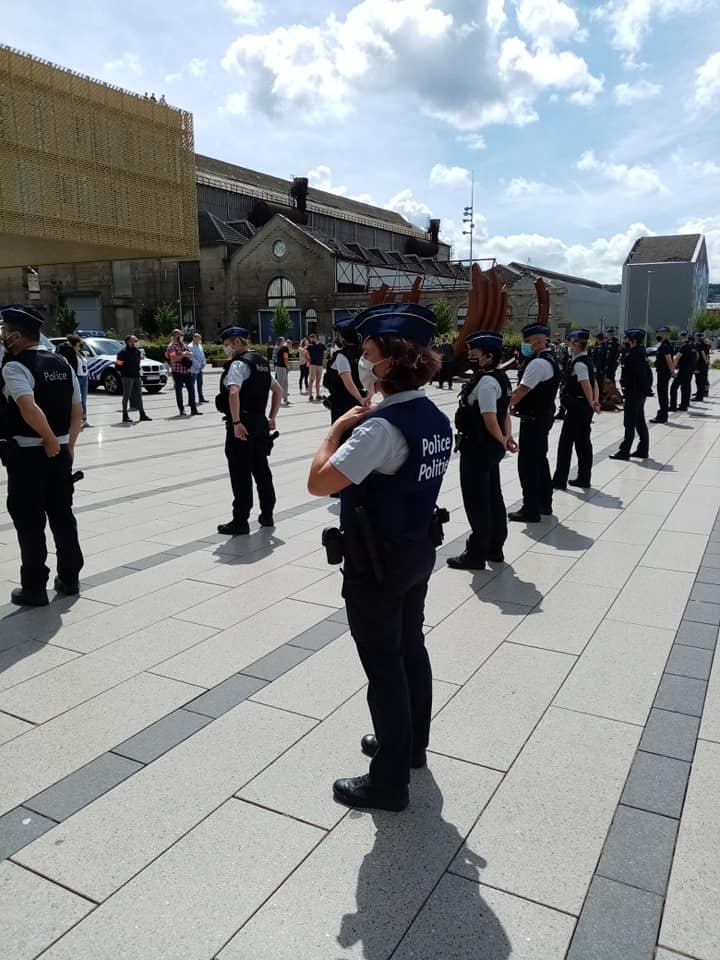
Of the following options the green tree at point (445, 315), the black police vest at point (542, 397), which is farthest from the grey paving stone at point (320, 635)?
the green tree at point (445, 315)

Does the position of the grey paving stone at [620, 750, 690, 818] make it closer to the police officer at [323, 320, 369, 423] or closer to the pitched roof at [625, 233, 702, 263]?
the police officer at [323, 320, 369, 423]

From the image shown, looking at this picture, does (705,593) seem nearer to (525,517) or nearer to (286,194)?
(525,517)

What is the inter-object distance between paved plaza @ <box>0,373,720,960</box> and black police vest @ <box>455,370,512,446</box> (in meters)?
1.02

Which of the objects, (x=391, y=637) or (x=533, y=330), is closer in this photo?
(x=391, y=637)

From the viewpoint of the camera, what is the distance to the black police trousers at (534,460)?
22.2 ft

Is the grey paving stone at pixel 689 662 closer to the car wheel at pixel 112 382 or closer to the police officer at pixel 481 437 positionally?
the police officer at pixel 481 437

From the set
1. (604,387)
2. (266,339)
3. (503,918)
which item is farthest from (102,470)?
(266,339)

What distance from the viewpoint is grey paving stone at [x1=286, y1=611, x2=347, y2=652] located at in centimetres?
404

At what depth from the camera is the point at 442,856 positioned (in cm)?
239

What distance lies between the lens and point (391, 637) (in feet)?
8.13

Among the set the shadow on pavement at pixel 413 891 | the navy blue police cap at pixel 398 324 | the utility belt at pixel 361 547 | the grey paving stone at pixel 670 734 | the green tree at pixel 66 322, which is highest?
the green tree at pixel 66 322

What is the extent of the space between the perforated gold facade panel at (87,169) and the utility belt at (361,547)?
27086 mm

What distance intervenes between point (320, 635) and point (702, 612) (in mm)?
2463

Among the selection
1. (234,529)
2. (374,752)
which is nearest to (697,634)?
(374,752)
